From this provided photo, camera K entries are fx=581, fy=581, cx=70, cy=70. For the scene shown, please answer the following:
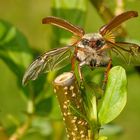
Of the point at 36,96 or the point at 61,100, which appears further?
the point at 36,96

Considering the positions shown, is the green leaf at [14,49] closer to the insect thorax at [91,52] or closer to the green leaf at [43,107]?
the green leaf at [43,107]

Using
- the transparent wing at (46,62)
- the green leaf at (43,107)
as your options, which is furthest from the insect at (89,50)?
the green leaf at (43,107)

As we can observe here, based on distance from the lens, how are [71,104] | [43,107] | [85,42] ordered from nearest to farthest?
[71,104], [85,42], [43,107]

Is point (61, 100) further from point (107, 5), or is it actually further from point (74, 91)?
point (107, 5)

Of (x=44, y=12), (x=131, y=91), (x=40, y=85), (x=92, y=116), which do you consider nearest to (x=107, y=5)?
(x=40, y=85)

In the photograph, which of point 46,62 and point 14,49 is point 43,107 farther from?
point 46,62

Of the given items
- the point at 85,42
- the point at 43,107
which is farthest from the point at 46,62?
the point at 43,107
